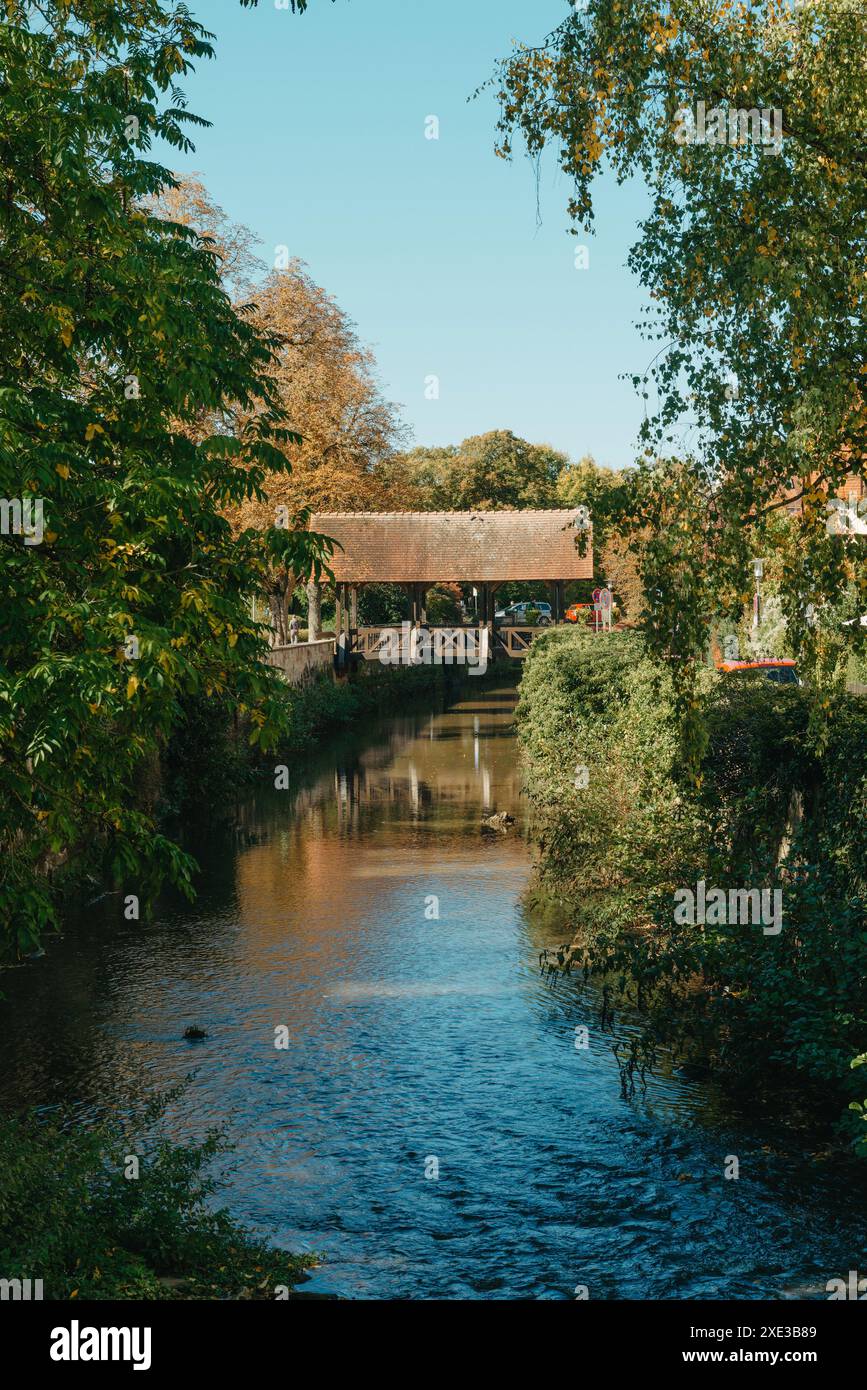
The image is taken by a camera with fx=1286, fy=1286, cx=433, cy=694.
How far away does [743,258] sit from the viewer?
375 inches

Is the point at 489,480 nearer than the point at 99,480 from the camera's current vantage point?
No

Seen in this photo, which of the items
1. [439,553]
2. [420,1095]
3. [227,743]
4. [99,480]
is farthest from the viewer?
[439,553]

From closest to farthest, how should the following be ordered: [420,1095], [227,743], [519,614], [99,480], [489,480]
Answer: [99,480]
[420,1095]
[227,743]
[519,614]
[489,480]

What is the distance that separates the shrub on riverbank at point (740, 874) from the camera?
9.69m

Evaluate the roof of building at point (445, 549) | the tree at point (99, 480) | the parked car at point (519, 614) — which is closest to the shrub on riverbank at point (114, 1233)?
the tree at point (99, 480)

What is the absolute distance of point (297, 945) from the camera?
50.1 feet

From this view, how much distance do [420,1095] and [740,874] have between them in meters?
3.33

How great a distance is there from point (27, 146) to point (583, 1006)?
9225 millimetres

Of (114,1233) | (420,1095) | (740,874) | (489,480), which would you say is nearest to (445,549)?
(489,480)

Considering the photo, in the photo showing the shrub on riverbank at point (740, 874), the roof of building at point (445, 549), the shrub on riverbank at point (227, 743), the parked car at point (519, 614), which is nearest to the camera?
the shrub on riverbank at point (740, 874)

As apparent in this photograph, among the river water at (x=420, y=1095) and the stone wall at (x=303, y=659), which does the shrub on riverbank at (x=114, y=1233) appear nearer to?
the river water at (x=420, y=1095)

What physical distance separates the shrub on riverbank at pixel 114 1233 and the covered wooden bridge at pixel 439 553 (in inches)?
1443

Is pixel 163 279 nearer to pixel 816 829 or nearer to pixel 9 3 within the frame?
pixel 9 3

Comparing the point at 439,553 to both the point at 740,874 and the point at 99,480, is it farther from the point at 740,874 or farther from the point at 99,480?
the point at 99,480
